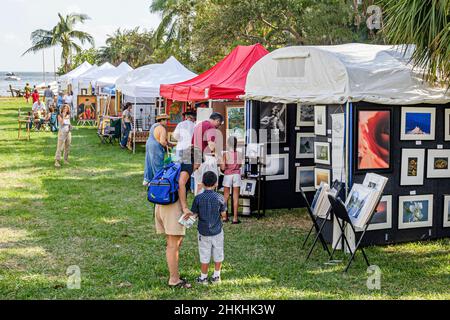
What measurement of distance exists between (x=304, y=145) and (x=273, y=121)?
2.50 ft

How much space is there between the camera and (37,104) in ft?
91.6

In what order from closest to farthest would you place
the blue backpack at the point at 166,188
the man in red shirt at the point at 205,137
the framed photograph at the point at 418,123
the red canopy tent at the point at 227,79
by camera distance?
1. the blue backpack at the point at 166,188
2. the framed photograph at the point at 418,123
3. the man in red shirt at the point at 205,137
4. the red canopy tent at the point at 227,79

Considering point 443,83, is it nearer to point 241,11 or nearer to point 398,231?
point 398,231

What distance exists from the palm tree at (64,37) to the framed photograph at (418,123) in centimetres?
5174

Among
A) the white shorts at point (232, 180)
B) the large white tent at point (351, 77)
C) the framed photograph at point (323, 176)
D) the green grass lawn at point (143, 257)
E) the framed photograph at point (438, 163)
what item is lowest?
the green grass lawn at point (143, 257)

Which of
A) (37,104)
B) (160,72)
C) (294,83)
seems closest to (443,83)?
(294,83)

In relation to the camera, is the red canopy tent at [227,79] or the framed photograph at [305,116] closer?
the framed photograph at [305,116]

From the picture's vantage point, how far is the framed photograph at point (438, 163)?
9219 mm

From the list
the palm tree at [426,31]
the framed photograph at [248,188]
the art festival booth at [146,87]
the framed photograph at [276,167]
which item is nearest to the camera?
the palm tree at [426,31]

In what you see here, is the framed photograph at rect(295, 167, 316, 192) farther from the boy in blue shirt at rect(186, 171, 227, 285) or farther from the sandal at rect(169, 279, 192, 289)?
the sandal at rect(169, 279, 192, 289)

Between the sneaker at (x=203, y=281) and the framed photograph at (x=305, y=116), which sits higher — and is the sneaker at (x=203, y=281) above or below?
below

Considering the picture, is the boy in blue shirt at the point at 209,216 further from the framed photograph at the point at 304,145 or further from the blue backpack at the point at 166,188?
the framed photograph at the point at 304,145

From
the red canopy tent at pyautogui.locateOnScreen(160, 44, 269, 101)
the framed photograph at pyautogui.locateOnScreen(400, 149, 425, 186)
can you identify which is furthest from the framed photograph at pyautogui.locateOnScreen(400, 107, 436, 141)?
the red canopy tent at pyautogui.locateOnScreen(160, 44, 269, 101)

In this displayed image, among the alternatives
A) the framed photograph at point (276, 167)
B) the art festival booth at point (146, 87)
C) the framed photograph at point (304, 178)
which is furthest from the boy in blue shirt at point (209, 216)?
the art festival booth at point (146, 87)
